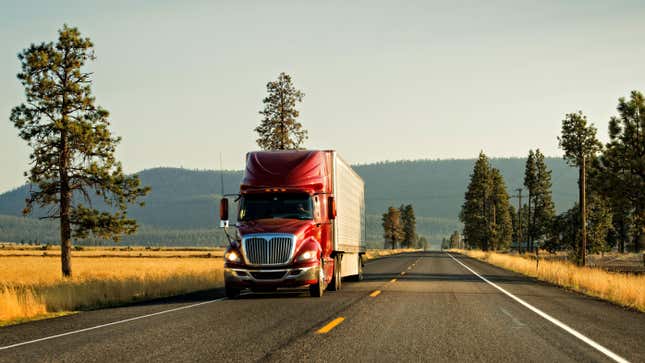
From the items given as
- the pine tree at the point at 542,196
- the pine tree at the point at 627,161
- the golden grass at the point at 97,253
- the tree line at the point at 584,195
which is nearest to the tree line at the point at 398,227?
the tree line at the point at 584,195

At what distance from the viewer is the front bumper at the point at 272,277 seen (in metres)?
17.5

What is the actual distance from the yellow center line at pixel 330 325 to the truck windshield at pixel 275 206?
5.77 m

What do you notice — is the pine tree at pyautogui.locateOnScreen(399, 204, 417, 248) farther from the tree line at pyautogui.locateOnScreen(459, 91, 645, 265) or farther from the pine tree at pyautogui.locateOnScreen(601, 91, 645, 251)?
the pine tree at pyautogui.locateOnScreen(601, 91, 645, 251)

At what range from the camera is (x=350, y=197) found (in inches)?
997

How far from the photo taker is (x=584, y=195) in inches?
1451

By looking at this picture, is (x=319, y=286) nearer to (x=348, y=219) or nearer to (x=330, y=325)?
(x=330, y=325)

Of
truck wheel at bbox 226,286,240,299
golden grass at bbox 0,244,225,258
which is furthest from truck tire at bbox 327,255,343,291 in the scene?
golden grass at bbox 0,244,225,258

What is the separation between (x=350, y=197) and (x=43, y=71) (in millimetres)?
18535

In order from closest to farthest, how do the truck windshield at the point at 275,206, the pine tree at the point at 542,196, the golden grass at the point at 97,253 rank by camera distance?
the truck windshield at the point at 275,206 < the golden grass at the point at 97,253 < the pine tree at the point at 542,196

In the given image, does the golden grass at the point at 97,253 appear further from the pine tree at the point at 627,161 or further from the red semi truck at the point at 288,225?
the red semi truck at the point at 288,225

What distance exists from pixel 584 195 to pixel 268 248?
24423 mm

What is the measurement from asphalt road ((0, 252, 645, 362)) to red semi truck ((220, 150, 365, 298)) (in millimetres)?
681

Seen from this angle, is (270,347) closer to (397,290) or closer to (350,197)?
(397,290)

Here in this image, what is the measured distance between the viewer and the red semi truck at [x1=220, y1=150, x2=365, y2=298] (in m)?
17.6
